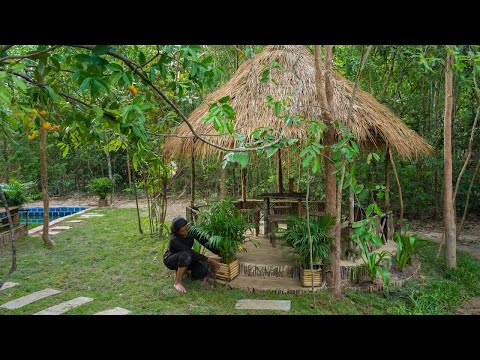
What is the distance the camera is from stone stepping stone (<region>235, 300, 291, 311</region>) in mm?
4079

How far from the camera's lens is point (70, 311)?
3947mm

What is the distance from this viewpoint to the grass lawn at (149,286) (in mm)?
4105

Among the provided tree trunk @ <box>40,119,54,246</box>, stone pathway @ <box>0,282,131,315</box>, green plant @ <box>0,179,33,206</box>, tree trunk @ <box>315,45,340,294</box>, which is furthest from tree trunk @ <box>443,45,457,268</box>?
green plant @ <box>0,179,33,206</box>

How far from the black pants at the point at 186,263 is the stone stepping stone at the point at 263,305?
72cm

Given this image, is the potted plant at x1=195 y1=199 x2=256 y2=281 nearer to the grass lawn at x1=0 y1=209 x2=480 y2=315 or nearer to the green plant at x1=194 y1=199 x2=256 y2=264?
the green plant at x1=194 y1=199 x2=256 y2=264

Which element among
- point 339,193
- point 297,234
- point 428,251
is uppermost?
→ point 339,193

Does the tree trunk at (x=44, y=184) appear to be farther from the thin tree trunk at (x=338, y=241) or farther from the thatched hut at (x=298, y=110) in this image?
the thin tree trunk at (x=338, y=241)

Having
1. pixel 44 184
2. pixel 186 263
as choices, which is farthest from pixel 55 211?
pixel 186 263

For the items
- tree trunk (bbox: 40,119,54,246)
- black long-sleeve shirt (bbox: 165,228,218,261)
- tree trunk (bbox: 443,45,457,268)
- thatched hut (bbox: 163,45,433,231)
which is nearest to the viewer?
black long-sleeve shirt (bbox: 165,228,218,261)

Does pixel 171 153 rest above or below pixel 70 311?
above

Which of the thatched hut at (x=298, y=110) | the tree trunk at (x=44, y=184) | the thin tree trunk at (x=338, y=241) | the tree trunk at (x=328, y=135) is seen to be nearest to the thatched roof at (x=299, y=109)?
the thatched hut at (x=298, y=110)
